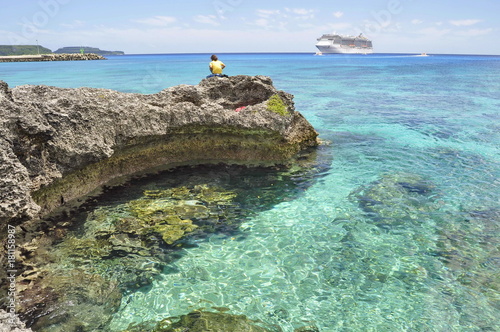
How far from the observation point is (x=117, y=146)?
34.6 feet

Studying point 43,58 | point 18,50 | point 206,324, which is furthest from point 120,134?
point 18,50

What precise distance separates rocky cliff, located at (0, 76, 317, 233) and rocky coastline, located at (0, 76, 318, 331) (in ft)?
0.09

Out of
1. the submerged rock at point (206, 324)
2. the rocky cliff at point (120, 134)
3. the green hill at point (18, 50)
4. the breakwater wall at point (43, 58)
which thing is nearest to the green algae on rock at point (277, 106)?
the rocky cliff at point (120, 134)

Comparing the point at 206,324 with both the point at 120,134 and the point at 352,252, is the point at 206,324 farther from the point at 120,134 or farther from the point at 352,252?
the point at 120,134

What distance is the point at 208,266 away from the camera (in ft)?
23.5

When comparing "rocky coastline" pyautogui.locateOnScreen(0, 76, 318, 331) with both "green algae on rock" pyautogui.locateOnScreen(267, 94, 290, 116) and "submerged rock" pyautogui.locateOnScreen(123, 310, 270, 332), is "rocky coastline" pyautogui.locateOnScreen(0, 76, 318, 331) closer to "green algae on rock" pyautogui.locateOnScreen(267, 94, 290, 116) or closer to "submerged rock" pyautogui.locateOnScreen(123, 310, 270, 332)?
A: "green algae on rock" pyautogui.locateOnScreen(267, 94, 290, 116)

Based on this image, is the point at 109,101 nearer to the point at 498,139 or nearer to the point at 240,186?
the point at 240,186

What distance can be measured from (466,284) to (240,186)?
22.7ft

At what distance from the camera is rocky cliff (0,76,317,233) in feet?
23.6

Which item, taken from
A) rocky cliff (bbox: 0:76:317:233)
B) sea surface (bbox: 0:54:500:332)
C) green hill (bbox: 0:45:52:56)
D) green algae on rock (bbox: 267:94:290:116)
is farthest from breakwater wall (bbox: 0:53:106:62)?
sea surface (bbox: 0:54:500:332)

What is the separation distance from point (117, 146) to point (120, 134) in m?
0.42

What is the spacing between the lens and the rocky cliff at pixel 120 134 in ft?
23.6

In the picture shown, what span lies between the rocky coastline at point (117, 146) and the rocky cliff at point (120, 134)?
0.03m

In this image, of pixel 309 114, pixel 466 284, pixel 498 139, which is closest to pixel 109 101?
pixel 466 284
